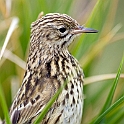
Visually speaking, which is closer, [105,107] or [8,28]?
[105,107]

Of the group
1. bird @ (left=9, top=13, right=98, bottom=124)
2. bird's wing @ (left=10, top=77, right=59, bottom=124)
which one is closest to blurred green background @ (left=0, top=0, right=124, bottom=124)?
bird @ (left=9, top=13, right=98, bottom=124)

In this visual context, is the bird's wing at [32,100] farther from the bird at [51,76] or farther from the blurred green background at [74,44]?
the blurred green background at [74,44]

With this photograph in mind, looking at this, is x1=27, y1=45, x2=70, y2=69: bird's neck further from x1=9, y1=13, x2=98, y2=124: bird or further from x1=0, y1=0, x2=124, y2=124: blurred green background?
x1=0, y1=0, x2=124, y2=124: blurred green background

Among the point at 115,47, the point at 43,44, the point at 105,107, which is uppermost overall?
the point at 43,44

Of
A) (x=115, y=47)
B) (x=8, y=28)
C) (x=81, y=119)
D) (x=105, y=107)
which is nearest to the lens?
(x=105, y=107)

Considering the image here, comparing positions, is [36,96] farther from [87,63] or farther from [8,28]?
[8,28]

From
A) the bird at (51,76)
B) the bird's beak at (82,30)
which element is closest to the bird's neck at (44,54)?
the bird at (51,76)

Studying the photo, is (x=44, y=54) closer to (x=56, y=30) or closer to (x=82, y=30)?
(x=56, y=30)

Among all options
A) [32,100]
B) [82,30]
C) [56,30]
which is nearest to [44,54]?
[56,30]

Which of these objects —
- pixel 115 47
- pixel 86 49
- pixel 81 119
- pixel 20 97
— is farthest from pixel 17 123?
pixel 115 47
